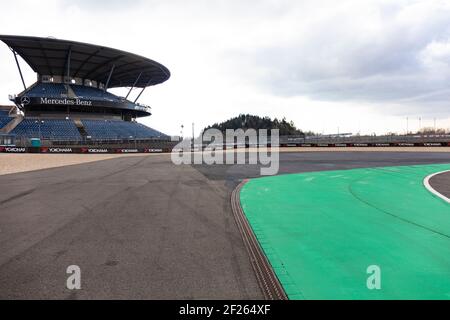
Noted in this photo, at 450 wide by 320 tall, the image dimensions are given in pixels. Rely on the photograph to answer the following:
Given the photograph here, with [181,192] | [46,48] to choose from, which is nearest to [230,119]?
[46,48]

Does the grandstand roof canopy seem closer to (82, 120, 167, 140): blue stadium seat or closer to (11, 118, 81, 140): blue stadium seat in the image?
(82, 120, 167, 140): blue stadium seat

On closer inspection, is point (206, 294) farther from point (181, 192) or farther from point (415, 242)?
point (181, 192)

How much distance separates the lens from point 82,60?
6266 cm

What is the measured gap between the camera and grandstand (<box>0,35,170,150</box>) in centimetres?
5559

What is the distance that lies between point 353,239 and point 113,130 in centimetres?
6288

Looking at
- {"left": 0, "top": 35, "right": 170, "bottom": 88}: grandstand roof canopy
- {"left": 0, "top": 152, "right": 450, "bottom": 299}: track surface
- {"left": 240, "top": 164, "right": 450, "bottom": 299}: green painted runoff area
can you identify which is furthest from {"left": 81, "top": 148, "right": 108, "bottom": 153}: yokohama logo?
{"left": 240, "top": 164, "right": 450, "bottom": 299}: green painted runoff area

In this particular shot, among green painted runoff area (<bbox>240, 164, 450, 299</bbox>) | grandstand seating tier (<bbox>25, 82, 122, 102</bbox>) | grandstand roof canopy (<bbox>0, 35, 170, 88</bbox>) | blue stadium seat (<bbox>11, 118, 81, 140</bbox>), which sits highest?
grandstand roof canopy (<bbox>0, 35, 170, 88</bbox>)

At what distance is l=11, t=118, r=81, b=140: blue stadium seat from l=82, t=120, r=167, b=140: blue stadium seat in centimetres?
308

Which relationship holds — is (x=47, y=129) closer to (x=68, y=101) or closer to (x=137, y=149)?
(x=68, y=101)

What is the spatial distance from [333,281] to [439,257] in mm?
1992

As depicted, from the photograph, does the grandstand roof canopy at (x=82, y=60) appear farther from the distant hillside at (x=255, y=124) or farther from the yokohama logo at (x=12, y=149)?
the distant hillside at (x=255, y=124)

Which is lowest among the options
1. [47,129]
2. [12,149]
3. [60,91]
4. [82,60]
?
[12,149]

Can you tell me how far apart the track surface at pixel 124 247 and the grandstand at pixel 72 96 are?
145 feet

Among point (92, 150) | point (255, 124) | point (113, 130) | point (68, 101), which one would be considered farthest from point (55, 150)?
point (255, 124)
